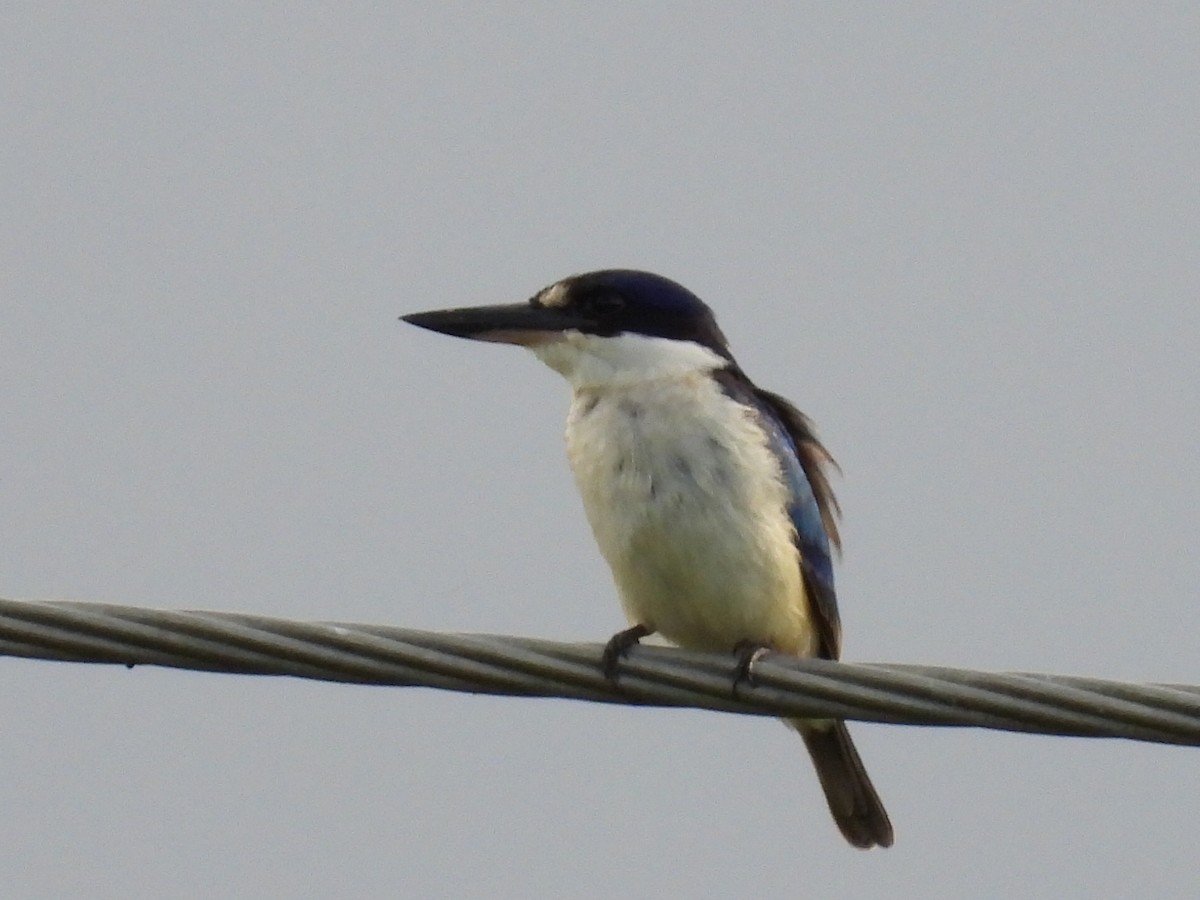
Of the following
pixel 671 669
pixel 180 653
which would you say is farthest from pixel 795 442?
pixel 180 653

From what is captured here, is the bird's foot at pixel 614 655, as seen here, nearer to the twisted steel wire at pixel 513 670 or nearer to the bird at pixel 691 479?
the twisted steel wire at pixel 513 670

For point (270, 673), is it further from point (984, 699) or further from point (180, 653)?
point (984, 699)

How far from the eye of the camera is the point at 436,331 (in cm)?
671

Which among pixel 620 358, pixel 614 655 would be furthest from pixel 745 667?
pixel 620 358

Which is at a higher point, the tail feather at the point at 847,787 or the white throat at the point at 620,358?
the white throat at the point at 620,358

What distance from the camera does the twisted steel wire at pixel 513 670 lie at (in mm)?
3904

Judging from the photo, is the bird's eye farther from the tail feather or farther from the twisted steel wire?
the twisted steel wire

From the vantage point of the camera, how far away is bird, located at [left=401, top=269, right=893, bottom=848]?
576cm

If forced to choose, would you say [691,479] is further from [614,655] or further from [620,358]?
[614,655]

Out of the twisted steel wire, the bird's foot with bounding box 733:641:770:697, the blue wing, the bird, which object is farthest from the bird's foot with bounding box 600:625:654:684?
the blue wing

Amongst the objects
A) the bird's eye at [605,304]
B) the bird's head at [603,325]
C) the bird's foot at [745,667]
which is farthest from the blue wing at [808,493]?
the bird's foot at [745,667]

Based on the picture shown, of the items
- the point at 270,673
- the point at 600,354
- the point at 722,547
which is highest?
the point at 600,354

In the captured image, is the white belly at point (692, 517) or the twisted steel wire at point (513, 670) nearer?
the twisted steel wire at point (513, 670)

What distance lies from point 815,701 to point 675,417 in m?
1.69
